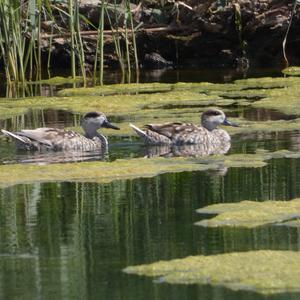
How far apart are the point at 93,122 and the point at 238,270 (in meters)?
6.02

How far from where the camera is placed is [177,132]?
493 inches

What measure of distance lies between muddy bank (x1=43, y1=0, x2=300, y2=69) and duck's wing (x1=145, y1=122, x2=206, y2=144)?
9006mm

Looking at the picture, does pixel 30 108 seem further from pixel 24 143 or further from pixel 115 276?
pixel 115 276

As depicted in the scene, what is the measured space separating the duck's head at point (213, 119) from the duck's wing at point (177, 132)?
18.1 inches

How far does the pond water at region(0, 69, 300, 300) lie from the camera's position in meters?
6.89

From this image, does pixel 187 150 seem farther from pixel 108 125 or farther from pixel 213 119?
pixel 108 125

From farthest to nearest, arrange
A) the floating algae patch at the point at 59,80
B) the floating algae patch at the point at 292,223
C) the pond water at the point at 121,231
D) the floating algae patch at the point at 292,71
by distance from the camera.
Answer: the floating algae patch at the point at 59,80, the floating algae patch at the point at 292,71, the floating algae patch at the point at 292,223, the pond water at the point at 121,231

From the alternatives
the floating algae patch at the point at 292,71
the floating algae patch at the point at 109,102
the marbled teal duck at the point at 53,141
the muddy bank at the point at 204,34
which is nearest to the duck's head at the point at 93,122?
the marbled teal duck at the point at 53,141

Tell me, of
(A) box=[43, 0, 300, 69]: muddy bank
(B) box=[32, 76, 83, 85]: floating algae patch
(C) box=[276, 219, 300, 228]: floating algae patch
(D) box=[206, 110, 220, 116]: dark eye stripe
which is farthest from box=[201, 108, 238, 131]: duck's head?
(A) box=[43, 0, 300, 69]: muddy bank

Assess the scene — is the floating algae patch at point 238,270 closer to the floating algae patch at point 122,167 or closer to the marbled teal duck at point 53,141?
the floating algae patch at point 122,167

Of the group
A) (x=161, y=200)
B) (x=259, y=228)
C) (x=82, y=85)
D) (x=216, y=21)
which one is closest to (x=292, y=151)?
(x=161, y=200)

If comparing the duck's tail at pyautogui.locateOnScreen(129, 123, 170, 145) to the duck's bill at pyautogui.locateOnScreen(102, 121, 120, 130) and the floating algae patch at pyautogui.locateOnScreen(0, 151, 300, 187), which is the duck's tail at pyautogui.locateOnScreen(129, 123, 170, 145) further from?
the floating algae patch at pyautogui.locateOnScreen(0, 151, 300, 187)

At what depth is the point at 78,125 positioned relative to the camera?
14281 millimetres

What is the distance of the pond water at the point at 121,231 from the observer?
689 cm
